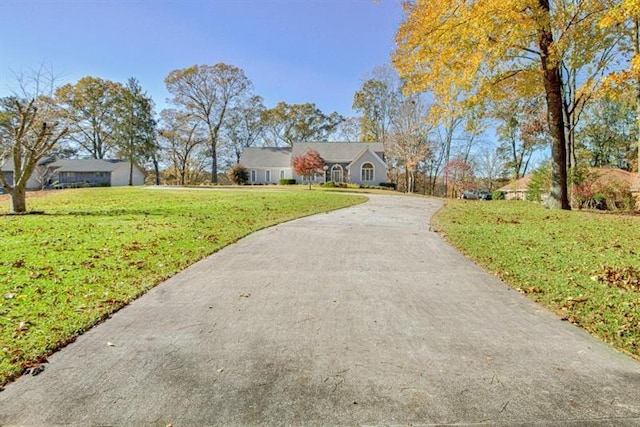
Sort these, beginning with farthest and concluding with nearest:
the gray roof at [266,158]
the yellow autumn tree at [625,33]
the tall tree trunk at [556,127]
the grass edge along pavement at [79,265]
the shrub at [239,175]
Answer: the gray roof at [266,158], the shrub at [239,175], the tall tree trunk at [556,127], the yellow autumn tree at [625,33], the grass edge along pavement at [79,265]

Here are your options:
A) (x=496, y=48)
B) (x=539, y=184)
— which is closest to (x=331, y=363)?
(x=496, y=48)

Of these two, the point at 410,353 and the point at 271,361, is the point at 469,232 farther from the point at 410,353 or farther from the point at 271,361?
the point at 271,361

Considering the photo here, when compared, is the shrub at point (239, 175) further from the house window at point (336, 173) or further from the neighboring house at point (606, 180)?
the neighboring house at point (606, 180)

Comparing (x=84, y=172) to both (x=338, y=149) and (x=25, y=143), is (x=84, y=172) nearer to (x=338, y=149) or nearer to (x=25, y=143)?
(x=338, y=149)

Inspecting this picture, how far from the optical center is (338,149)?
149 feet

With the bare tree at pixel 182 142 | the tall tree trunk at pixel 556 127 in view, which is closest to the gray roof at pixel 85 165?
the bare tree at pixel 182 142

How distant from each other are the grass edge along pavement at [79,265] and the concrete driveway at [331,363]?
29 cm

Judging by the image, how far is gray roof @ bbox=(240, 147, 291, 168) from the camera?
46.8 m

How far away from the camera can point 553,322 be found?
387cm

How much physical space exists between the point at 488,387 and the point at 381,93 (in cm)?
4732

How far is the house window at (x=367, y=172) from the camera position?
4217cm

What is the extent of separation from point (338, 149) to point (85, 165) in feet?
121

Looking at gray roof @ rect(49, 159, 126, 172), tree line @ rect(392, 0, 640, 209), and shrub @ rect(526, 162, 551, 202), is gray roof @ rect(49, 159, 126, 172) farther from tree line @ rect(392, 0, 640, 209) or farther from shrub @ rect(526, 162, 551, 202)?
shrub @ rect(526, 162, 551, 202)

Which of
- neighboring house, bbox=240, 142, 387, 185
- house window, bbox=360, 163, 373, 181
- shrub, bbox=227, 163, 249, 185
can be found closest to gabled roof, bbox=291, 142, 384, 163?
neighboring house, bbox=240, 142, 387, 185
